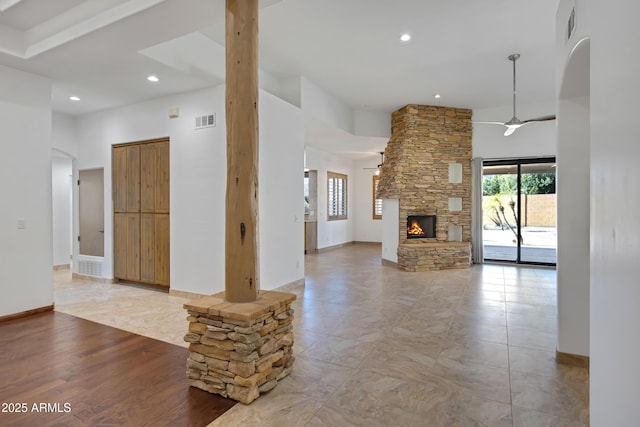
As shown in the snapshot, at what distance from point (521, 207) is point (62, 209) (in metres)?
10.2

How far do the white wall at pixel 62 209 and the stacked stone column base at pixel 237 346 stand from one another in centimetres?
678

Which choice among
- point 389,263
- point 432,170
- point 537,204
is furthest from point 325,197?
point 537,204

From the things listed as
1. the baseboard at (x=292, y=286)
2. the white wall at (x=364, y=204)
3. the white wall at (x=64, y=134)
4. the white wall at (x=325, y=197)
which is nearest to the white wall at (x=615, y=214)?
the baseboard at (x=292, y=286)

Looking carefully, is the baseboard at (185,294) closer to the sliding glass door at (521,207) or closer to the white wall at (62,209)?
the white wall at (62,209)

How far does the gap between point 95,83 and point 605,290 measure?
581 cm

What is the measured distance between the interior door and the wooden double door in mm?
423

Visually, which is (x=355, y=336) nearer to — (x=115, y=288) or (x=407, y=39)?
(x=407, y=39)

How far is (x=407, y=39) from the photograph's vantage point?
4527mm

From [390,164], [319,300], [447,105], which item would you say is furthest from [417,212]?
[319,300]

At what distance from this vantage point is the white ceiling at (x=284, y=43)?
133 inches

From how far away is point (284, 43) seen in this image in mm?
4648

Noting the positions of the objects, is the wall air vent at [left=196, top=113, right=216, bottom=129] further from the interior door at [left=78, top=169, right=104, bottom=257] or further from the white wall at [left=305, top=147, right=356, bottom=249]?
the white wall at [left=305, top=147, right=356, bottom=249]

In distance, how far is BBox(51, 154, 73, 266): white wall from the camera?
741 cm

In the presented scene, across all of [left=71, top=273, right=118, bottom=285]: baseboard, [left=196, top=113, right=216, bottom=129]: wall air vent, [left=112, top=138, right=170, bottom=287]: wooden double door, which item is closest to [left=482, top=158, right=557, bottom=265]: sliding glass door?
[left=196, top=113, right=216, bottom=129]: wall air vent
